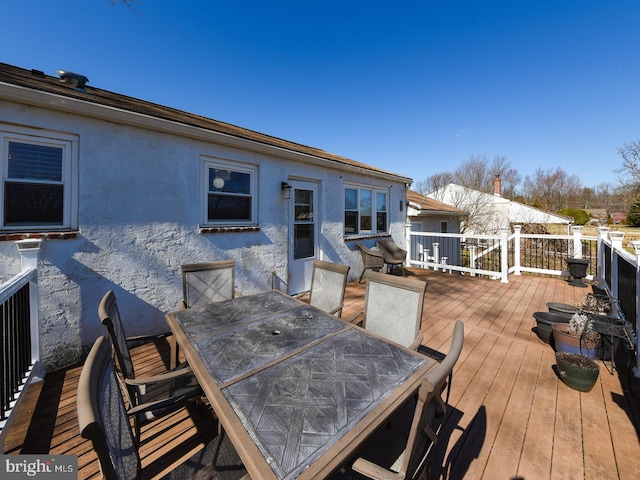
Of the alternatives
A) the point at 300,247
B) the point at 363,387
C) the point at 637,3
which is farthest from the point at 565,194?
the point at 363,387

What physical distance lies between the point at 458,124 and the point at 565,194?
24.2 m

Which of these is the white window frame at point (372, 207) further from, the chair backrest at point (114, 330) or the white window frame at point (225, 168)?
the chair backrest at point (114, 330)

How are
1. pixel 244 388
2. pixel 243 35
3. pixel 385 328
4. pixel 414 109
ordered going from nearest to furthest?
1. pixel 244 388
2. pixel 385 328
3. pixel 243 35
4. pixel 414 109

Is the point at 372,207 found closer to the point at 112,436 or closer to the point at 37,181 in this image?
the point at 37,181

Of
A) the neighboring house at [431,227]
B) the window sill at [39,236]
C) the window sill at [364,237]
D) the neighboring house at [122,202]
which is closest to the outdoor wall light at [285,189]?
the neighboring house at [122,202]

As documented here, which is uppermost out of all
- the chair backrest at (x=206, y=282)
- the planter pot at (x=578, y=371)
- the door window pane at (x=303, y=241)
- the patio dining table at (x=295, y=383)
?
the door window pane at (x=303, y=241)

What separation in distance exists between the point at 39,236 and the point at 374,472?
13.0 ft

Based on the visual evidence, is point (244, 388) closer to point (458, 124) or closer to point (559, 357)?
point (559, 357)

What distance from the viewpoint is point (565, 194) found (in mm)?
28219

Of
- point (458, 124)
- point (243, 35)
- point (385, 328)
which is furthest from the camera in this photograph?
point (458, 124)

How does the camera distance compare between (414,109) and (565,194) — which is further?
(565,194)

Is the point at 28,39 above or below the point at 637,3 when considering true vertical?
below

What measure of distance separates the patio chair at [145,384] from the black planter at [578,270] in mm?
7860

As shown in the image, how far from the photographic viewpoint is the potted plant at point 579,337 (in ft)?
8.93
